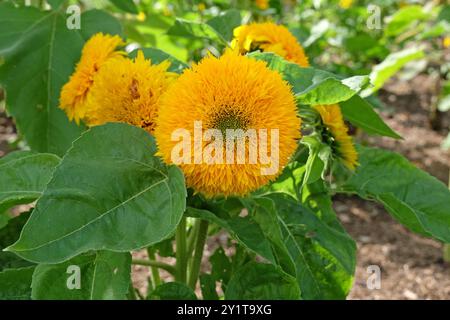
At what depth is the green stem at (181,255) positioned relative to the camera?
1.04 meters

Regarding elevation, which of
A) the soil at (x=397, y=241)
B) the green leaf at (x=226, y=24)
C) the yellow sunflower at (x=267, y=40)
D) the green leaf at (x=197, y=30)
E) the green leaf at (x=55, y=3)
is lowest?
the soil at (x=397, y=241)

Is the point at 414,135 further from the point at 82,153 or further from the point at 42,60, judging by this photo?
the point at 82,153

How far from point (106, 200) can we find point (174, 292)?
0.29 m

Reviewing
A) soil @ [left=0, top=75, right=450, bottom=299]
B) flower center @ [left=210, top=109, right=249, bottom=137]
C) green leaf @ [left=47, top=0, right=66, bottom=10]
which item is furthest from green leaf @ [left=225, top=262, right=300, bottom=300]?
soil @ [left=0, top=75, right=450, bottom=299]

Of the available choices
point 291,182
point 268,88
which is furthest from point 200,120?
point 291,182

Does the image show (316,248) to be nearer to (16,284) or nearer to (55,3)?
(16,284)

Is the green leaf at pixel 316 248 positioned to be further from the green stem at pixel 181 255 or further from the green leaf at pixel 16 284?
the green leaf at pixel 16 284

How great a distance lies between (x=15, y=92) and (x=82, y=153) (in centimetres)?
61

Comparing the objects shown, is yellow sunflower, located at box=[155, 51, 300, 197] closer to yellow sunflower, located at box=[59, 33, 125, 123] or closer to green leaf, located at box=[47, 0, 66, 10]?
yellow sunflower, located at box=[59, 33, 125, 123]

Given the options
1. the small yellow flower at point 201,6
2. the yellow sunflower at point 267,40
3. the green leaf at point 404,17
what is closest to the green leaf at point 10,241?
the yellow sunflower at point 267,40

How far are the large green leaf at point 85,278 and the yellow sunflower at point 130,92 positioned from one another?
0.18 metres

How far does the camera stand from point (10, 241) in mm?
1090

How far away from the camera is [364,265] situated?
228 centimetres

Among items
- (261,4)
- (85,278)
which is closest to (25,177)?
(85,278)
